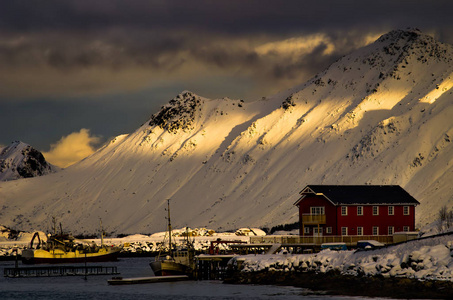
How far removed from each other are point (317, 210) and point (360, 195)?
228 inches

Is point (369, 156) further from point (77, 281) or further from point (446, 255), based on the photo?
point (446, 255)

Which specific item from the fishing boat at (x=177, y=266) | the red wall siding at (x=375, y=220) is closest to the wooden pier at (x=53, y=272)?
the fishing boat at (x=177, y=266)

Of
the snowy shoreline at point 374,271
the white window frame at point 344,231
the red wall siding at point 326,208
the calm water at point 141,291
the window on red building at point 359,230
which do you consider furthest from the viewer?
the window on red building at point 359,230

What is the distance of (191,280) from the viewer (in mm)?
85250

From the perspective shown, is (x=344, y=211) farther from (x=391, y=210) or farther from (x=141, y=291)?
(x=141, y=291)

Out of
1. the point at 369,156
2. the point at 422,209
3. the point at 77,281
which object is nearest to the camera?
the point at 77,281

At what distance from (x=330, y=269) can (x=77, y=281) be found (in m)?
33.9

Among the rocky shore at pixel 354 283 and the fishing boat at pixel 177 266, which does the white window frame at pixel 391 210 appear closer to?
the fishing boat at pixel 177 266

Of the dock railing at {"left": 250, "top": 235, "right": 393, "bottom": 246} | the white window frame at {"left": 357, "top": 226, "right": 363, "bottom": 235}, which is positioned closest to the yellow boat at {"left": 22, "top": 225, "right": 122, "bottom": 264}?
the dock railing at {"left": 250, "top": 235, "right": 393, "bottom": 246}

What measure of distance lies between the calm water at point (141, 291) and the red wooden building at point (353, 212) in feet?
74.5

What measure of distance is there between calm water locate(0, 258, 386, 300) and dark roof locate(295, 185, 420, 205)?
78.8 ft

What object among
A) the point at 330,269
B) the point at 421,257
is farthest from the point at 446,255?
the point at 330,269

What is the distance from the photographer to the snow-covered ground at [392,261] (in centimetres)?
5959

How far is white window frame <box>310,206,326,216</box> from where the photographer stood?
327 feet
